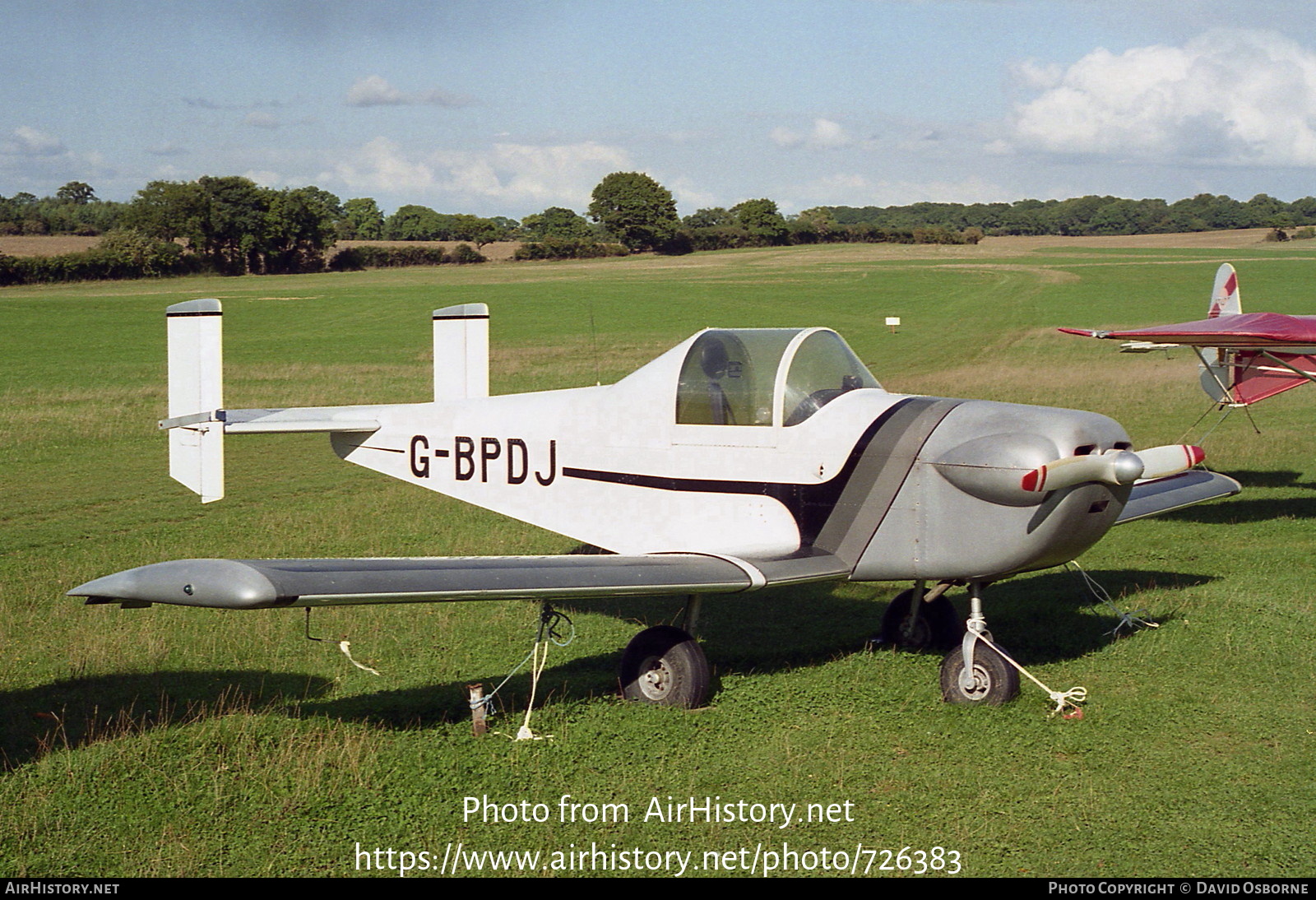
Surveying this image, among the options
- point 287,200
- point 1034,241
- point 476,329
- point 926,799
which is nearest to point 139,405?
point 476,329

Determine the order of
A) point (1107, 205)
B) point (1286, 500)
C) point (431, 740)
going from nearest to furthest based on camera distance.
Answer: point (431, 740), point (1286, 500), point (1107, 205)

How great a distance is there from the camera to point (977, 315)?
50.4 meters

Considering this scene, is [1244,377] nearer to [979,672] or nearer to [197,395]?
[979,672]

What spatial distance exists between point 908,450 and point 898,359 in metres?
28.8

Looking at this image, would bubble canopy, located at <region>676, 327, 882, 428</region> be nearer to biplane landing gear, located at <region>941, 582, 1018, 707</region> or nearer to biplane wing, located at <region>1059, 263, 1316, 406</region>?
biplane landing gear, located at <region>941, 582, 1018, 707</region>

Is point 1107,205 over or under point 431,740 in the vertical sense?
over

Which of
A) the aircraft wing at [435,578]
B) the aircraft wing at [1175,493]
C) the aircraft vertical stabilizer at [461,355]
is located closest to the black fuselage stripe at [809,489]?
the aircraft wing at [435,578]

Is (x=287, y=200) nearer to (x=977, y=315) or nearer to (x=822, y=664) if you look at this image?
(x=977, y=315)

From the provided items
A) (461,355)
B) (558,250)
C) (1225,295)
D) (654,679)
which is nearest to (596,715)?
(654,679)

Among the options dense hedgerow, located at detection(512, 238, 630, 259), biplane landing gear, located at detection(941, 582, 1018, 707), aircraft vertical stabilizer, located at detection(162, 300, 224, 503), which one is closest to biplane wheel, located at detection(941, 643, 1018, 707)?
biplane landing gear, located at detection(941, 582, 1018, 707)

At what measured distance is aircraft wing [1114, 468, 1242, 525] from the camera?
355 inches

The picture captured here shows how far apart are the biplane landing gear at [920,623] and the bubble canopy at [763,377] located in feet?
5.97

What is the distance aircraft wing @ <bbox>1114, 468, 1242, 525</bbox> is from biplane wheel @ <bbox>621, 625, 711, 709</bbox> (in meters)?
3.61

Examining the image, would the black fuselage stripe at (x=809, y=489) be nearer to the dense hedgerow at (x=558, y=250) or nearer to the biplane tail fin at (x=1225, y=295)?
the biplane tail fin at (x=1225, y=295)
